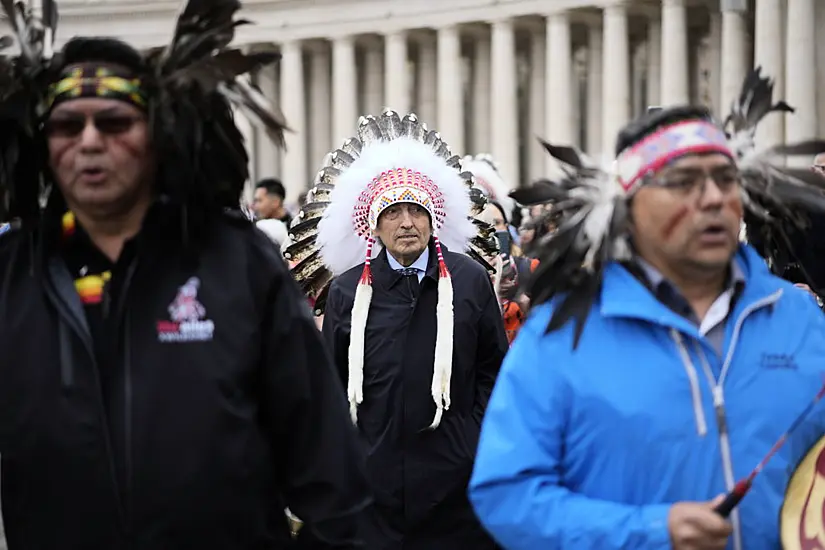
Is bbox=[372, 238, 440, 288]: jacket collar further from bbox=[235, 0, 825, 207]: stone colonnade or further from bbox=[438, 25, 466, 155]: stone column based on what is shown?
bbox=[438, 25, 466, 155]: stone column

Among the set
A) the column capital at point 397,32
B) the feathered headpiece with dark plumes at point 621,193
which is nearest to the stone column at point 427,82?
the column capital at point 397,32

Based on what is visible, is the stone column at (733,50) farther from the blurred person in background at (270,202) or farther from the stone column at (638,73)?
the blurred person in background at (270,202)

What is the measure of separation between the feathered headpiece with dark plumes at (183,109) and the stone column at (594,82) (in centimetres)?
5091

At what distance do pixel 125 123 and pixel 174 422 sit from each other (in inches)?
35.7

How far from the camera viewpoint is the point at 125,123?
13.8 ft

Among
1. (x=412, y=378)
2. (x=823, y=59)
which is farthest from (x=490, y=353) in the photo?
(x=823, y=59)

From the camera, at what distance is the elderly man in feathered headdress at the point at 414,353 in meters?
7.45

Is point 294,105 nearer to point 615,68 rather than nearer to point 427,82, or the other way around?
point 427,82

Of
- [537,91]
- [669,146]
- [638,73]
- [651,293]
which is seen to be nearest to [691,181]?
[669,146]

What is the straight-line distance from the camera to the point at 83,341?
13.2 feet

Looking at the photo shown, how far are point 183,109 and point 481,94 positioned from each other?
55.6 metres

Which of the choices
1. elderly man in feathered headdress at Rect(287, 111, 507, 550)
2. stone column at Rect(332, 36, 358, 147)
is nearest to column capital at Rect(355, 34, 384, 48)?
stone column at Rect(332, 36, 358, 147)

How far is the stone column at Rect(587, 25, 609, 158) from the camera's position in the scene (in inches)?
2163

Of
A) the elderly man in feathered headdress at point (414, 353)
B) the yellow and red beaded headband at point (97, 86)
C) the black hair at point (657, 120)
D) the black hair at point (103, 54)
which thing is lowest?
the elderly man in feathered headdress at point (414, 353)
